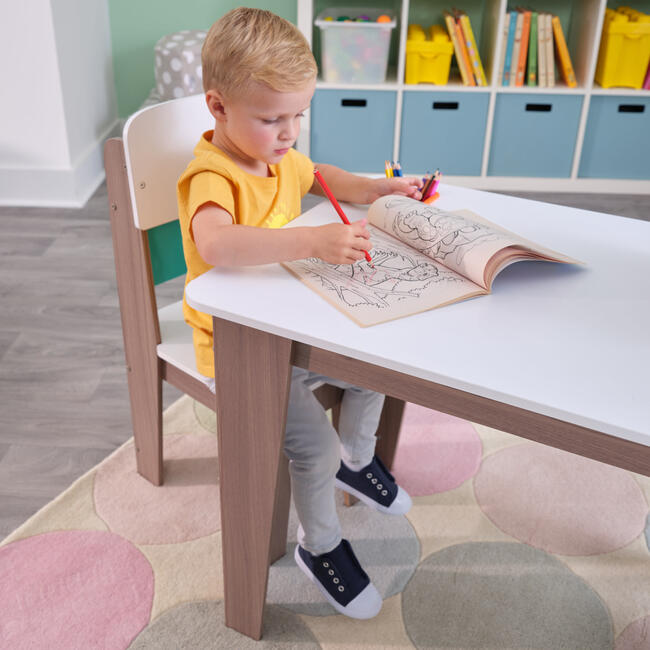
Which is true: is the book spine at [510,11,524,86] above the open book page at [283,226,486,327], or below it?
above

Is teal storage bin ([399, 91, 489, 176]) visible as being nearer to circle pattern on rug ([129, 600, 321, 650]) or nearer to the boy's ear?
the boy's ear

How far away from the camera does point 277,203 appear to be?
103cm

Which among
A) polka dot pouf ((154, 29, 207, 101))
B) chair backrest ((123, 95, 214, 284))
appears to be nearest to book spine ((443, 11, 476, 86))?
polka dot pouf ((154, 29, 207, 101))

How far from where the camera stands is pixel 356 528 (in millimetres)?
1315

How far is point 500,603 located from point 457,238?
66 cm

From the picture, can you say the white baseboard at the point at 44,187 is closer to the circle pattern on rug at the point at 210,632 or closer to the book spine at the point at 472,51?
the book spine at the point at 472,51

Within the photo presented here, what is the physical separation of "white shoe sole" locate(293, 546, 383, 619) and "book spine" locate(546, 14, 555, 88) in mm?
2365

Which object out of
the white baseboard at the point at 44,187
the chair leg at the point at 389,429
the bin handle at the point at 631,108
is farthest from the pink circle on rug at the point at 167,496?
the bin handle at the point at 631,108

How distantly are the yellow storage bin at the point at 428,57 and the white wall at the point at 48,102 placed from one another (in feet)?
4.37

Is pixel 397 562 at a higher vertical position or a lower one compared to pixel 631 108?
lower

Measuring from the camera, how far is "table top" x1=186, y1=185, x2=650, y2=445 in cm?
65

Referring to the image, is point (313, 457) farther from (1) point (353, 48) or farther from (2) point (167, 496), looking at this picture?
(1) point (353, 48)

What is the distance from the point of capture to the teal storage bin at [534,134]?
2.87 m

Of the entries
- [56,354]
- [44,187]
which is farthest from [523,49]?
[56,354]
